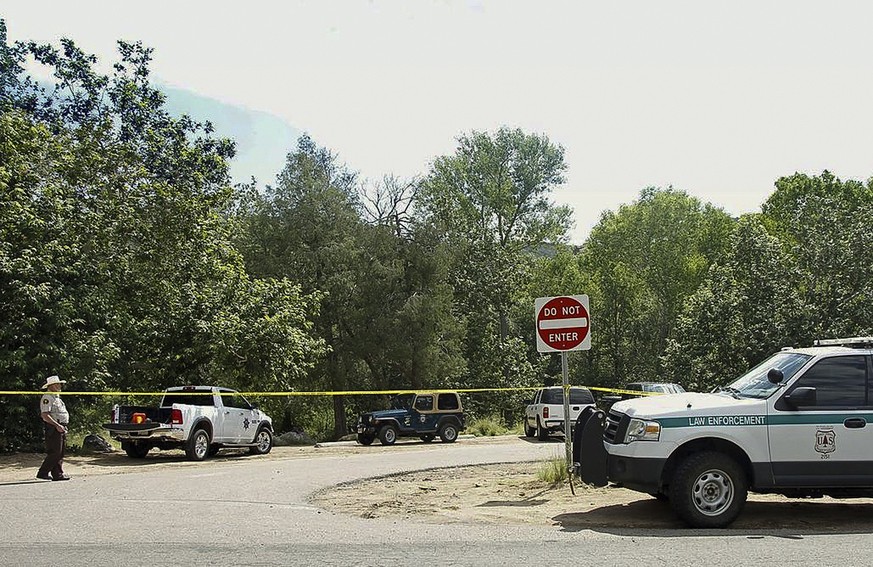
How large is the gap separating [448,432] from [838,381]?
20.1m

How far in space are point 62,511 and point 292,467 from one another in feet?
24.7

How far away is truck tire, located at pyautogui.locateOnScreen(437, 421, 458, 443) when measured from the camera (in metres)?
29.6

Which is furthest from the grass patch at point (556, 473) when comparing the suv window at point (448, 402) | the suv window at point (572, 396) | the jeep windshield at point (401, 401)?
the jeep windshield at point (401, 401)

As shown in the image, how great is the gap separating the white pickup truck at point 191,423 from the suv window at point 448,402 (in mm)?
7181

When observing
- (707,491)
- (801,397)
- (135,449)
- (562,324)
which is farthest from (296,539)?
(135,449)

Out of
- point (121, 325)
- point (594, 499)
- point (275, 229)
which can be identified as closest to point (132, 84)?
point (275, 229)

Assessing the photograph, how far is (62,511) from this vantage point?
1183 cm

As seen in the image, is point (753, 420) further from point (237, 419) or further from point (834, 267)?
point (834, 267)

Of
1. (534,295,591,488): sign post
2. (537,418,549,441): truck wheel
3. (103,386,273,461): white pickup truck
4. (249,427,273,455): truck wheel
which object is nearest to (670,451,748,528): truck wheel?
(534,295,591,488): sign post

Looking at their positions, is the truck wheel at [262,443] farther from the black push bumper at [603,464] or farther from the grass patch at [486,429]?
the black push bumper at [603,464]

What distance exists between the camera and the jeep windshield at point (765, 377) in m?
10.6

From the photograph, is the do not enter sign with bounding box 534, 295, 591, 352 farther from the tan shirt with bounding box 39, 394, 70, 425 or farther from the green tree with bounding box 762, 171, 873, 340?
the green tree with bounding box 762, 171, 873, 340

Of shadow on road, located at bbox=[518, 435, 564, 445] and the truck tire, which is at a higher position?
the truck tire

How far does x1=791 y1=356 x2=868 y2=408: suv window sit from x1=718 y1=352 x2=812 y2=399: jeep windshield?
18cm
